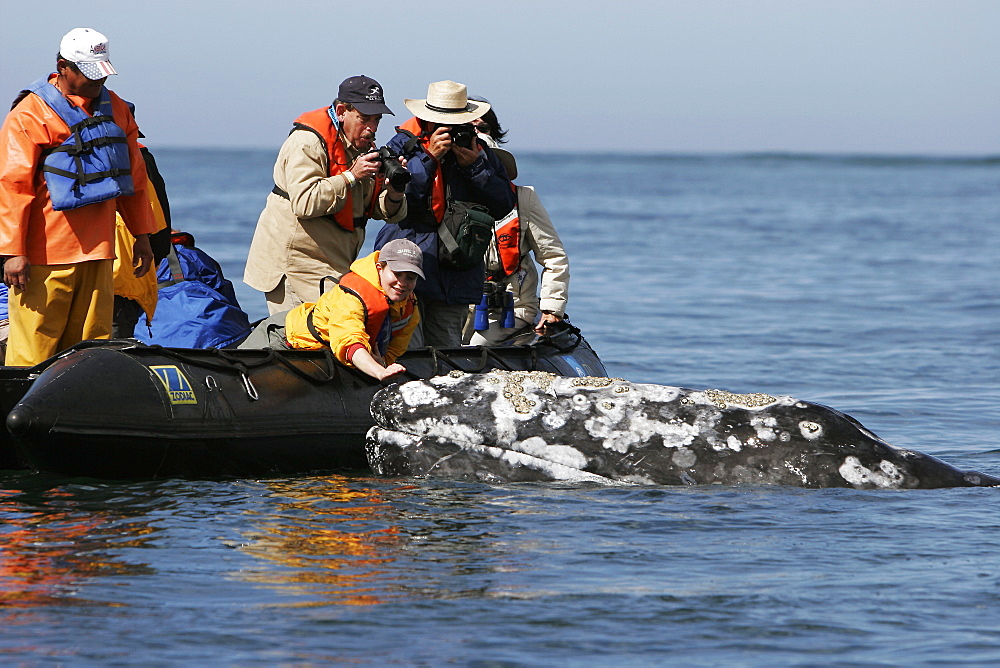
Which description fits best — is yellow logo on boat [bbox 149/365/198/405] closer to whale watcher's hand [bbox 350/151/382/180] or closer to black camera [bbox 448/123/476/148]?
whale watcher's hand [bbox 350/151/382/180]

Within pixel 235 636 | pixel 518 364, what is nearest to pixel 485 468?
pixel 518 364

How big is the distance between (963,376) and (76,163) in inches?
354

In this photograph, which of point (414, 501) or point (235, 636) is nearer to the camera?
point (235, 636)

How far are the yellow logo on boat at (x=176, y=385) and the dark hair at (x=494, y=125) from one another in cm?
254

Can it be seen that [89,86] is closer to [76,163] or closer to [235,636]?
[76,163]

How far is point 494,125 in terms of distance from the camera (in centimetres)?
848

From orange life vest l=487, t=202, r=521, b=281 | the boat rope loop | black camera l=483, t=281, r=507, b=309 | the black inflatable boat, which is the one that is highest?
orange life vest l=487, t=202, r=521, b=281

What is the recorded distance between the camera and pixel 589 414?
24.6 ft

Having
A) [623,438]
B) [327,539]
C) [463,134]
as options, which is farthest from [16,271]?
[623,438]

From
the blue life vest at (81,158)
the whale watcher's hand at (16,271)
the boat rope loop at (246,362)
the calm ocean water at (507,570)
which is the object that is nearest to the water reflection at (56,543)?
the calm ocean water at (507,570)

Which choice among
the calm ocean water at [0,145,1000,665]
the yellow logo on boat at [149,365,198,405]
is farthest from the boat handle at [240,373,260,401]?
the calm ocean water at [0,145,1000,665]

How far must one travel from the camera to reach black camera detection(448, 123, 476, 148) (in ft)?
26.1

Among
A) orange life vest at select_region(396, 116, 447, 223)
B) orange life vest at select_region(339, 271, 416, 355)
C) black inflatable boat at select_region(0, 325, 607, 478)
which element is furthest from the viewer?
orange life vest at select_region(396, 116, 447, 223)

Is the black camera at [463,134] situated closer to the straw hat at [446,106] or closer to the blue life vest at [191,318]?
the straw hat at [446,106]
